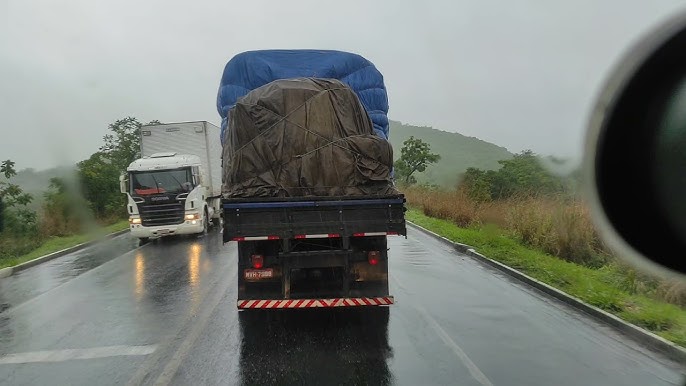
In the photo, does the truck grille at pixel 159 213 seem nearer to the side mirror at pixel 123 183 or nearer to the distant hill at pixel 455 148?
the side mirror at pixel 123 183

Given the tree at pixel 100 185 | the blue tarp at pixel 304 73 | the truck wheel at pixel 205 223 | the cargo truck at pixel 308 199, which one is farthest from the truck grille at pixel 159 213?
the cargo truck at pixel 308 199

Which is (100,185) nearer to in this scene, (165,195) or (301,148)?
(165,195)

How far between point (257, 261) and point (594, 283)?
5690 millimetres

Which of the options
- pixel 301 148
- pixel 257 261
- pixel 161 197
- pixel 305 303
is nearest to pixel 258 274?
pixel 257 261

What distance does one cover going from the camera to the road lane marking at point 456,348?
5725mm

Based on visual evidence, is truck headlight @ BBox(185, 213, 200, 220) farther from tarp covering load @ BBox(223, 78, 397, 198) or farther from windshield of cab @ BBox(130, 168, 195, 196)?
tarp covering load @ BBox(223, 78, 397, 198)

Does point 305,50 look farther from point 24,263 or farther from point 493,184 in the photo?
point 493,184

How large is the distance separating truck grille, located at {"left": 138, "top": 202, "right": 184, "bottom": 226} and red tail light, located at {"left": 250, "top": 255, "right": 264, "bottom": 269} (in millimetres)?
12070

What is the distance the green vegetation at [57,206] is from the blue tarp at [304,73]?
8.45 meters

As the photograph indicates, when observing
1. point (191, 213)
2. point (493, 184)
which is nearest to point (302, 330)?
point (191, 213)

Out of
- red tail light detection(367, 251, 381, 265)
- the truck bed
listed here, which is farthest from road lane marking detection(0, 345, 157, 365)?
red tail light detection(367, 251, 381, 265)

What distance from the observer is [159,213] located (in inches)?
749

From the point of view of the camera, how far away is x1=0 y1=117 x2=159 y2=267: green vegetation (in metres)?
20.5

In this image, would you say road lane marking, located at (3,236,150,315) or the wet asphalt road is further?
road lane marking, located at (3,236,150,315)
